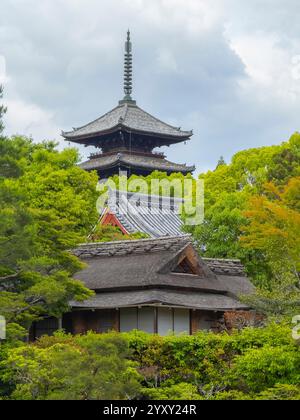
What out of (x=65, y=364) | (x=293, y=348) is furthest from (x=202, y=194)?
(x=65, y=364)

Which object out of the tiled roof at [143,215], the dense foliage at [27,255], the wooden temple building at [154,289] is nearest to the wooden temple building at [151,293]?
the wooden temple building at [154,289]

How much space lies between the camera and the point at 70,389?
20.7 m

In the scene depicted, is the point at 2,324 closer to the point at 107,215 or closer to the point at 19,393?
the point at 19,393

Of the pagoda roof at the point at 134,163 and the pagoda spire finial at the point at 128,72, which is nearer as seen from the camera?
the pagoda roof at the point at 134,163

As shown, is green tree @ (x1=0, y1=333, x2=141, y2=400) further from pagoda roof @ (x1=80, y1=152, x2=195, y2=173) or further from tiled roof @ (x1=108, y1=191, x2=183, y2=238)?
pagoda roof @ (x1=80, y1=152, x2=195, y2=173)

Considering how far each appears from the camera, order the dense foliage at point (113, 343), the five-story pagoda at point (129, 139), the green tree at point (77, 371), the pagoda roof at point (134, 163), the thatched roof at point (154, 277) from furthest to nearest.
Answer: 1. the five-story pagoda at point (129, 139)
2. the pagoda roof at point (134, 163)
3. the thatched roof at point (154, 277)
4. the dense foliage at point (113, 343)
5. the green tree at point (77, 371)

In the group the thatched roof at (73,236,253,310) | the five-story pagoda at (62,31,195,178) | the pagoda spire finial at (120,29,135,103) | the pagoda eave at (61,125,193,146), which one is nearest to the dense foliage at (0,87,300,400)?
the thatched roof at (73,236,253,310)

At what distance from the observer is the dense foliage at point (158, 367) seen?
21000mm

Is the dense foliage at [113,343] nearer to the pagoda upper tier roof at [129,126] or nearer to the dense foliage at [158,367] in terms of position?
the dense foliage at [158,367]

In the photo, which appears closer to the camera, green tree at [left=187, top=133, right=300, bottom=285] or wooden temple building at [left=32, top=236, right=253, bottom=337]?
wooden temple building at [left=32, top=236, right=253, bottom=337]

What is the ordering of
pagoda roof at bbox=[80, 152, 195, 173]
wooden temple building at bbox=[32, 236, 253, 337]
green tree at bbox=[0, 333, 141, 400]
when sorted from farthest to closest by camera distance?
pagoda roof at bbox=[80, 152, 195, 173]
wooden temple building at bbox=[32, 236, 253, 337]
green tree at bbox=[0, 333, 141, 400]

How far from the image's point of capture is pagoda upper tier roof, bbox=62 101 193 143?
7150cm

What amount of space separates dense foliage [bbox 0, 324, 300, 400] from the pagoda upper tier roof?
4526 cm

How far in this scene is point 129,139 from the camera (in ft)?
238
